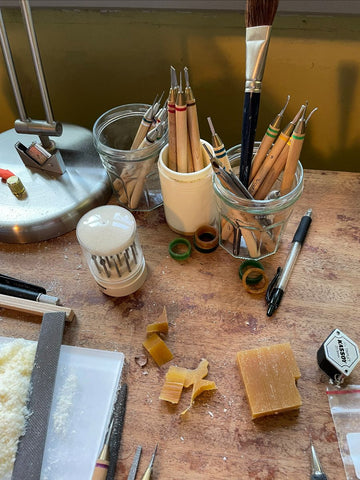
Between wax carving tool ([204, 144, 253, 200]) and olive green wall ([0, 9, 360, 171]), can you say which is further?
olive green wall ([0, 9, 360, 171])

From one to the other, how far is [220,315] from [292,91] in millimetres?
483

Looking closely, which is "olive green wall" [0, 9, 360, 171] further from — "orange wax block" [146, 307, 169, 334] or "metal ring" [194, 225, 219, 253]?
"orange wax block" [146, 307, 169, 334]

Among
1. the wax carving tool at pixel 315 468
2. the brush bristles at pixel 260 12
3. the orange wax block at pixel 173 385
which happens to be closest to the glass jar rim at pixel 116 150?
the brush bristles at pixel 260 12

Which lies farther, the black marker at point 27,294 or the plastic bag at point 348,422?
the black marker at point 27,294

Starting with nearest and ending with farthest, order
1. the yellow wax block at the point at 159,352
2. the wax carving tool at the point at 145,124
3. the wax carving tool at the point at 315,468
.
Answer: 1. the wax carving tool at the point at 315,468
2. the yellow wax block at the point at 159,352
3. the wax carving tool at the point at 145,124

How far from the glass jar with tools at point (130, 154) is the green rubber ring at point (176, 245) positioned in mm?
98

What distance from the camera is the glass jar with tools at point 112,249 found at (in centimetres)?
55

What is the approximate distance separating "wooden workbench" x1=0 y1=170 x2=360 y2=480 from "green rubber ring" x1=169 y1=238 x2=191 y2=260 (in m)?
0.01

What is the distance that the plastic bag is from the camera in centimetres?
45

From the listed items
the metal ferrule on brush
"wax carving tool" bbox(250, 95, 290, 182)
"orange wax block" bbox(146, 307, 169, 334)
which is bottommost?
"orange wax block" bbox(146, 307, 169, 334)

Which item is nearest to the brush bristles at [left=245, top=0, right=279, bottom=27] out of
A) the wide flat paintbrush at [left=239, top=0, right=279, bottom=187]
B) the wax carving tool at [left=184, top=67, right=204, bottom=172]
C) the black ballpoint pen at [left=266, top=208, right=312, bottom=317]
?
the wide flat paintbrush at [left=239, top=0, right=279, bottom=187]

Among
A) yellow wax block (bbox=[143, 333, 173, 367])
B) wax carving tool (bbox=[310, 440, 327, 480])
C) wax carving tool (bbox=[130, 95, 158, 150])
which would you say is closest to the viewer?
wax carving tool (bbox=[310, 440, 327, 480])

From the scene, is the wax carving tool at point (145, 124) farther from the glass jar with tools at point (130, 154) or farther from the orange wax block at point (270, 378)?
the orange wax block at point (270, 378)

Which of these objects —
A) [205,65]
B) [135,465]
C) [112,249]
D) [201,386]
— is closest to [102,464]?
[135,465]
